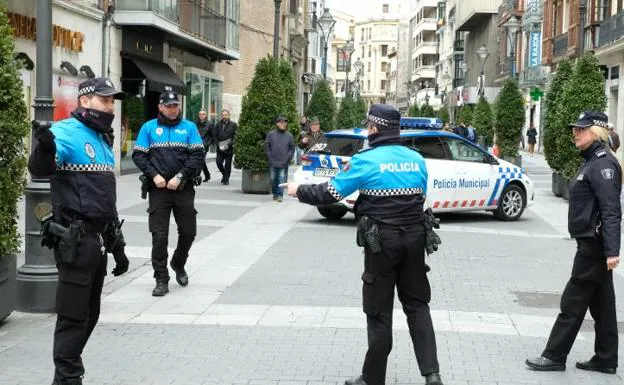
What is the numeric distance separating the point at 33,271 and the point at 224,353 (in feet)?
6.81

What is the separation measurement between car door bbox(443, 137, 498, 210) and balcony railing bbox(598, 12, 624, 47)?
1544cm

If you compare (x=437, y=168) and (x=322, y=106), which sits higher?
(x=322, y=106)

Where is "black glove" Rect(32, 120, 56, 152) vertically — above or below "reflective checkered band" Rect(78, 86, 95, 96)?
below

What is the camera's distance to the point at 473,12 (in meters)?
66.6

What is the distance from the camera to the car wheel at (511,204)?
15891mm

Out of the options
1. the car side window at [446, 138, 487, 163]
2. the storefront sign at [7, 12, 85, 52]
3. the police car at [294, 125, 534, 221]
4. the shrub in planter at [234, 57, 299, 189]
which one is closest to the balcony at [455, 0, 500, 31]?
the shrub in planter at [234, 57, 299, 189]

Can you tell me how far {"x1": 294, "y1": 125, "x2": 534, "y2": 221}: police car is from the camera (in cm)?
1466

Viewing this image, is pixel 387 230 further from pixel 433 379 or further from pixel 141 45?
pixel 141 45

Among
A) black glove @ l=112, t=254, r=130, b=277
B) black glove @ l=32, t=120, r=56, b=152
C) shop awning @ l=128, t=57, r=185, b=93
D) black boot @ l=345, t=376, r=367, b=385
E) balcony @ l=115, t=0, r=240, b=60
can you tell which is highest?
balcony @ l=115, t=0, r=240, b=60

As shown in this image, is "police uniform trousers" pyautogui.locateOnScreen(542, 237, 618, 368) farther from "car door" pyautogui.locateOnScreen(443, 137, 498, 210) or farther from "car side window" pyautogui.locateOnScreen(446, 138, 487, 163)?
"car side window" pyautogui.locateOnScreen(446, 138, 487, 163)

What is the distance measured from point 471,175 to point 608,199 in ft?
30.6

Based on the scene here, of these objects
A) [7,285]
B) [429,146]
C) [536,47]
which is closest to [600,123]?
[7,285]

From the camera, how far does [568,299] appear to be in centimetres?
615

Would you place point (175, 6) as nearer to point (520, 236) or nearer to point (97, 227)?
point (520, 236)
